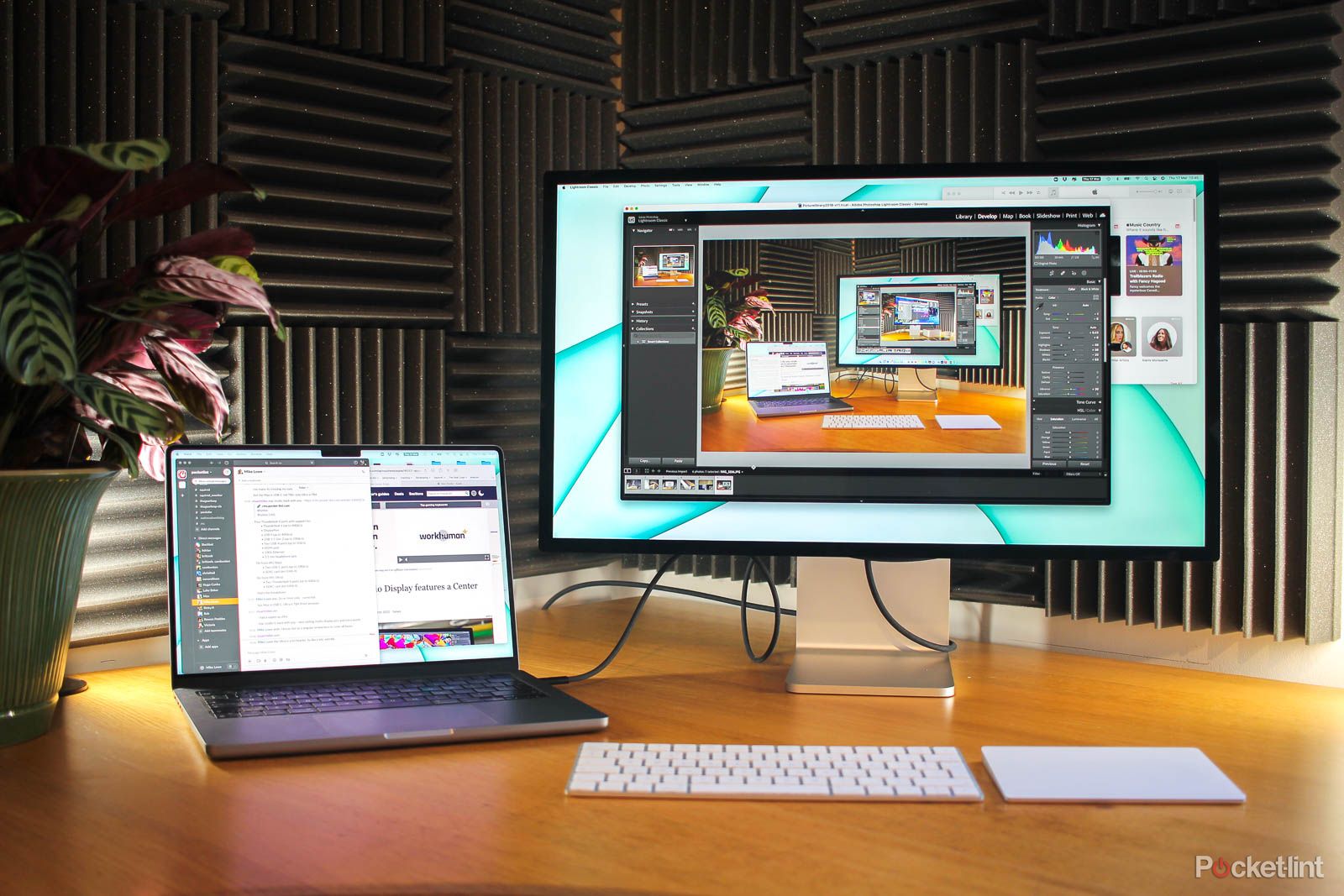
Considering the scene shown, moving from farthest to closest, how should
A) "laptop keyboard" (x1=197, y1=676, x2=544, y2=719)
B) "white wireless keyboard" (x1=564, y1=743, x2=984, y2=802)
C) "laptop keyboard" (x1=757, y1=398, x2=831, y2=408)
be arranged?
1. "laptop keyboard" (x1=757, y1=398, x2=831, y2=408)
2. "laptop keyboard" (x1=197, y1=676, x2=544, y2=719)
3. "white wireless keyboard" (x1=564, y1=743, x2=984, y2=802)

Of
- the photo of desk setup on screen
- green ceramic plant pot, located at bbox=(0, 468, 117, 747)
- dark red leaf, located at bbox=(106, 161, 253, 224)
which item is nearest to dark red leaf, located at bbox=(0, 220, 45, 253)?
dark red leaf, located at bbox=(106, 161, 253, 224)

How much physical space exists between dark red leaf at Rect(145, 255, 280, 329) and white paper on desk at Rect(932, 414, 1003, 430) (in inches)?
34.2

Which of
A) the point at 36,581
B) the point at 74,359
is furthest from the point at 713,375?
the point at 36,581

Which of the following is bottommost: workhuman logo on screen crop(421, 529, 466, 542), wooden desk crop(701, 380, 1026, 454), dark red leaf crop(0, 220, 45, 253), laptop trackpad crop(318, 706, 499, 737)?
laptop trackpad crop(318, 706, 499, 737)

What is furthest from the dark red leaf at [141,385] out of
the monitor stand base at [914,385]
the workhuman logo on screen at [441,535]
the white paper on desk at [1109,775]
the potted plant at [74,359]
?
the white paper on desk at [1109,775]

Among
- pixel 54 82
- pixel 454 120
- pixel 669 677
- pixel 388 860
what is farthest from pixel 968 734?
pixel 54 82

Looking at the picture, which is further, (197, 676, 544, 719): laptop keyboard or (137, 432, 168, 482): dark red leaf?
(137, 432, 168, 482): dark red leaf

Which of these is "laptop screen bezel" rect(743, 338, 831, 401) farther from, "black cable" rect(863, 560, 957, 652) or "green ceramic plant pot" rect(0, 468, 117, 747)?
"green ceramic plant pot" rect(0, 468, 117, 747)

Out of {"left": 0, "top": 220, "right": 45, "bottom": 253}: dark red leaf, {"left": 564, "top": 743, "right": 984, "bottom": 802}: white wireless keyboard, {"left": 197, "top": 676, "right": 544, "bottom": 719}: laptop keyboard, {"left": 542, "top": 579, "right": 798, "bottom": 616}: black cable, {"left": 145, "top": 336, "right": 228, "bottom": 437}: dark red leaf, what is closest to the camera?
{"left": 564, "top": 743, "right": 984, "bottom": 802}: white wireless keyboard

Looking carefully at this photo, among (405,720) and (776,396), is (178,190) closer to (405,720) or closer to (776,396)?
(405,720)

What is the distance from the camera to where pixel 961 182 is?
139cm

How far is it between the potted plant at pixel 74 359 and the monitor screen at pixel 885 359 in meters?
0.46

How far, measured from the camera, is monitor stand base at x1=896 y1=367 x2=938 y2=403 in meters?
1.43

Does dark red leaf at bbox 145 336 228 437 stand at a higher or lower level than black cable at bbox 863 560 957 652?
higher
